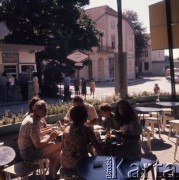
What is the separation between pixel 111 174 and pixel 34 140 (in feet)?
5.98

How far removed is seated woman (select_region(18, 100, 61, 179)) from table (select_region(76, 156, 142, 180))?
1.22 metres

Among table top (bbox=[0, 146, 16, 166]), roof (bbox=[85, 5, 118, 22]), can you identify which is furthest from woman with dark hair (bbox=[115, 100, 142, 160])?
roof (bbox=[85, 5, 118, 22])

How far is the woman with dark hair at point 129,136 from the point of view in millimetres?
5141

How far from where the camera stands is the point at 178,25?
32.0ft

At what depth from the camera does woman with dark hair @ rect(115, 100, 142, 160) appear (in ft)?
16.9

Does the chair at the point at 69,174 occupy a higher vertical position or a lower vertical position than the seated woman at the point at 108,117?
lower

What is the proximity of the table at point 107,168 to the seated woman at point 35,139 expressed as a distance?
48.2 inches

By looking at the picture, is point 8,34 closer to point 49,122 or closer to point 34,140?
point 49,122

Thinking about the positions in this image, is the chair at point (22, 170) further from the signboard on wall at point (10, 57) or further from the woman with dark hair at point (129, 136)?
the signboard on wall at point (10, 57)

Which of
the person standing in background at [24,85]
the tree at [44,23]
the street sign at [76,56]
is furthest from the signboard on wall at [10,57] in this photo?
the street sign at [76,56]

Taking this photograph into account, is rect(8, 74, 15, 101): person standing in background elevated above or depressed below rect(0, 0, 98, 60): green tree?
below

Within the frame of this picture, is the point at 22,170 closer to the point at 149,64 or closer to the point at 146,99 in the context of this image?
the point at 146,99

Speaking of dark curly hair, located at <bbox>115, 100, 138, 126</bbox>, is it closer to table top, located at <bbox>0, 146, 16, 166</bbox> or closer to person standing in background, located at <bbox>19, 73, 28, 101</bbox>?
table top, located at <bbox>0, 146, 16, 166</bbox>

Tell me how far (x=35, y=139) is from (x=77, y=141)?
865 millimetres
